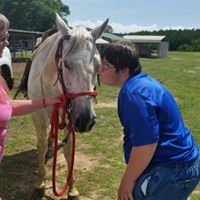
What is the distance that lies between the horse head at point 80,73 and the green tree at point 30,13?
60.7 m

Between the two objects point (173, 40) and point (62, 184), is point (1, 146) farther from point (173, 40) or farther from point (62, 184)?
point (173, 40)

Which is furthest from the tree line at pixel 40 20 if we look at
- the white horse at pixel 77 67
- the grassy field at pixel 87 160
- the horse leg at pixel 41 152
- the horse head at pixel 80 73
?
the horse head at pixel 80 73

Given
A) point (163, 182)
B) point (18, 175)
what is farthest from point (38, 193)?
point (163, 182)

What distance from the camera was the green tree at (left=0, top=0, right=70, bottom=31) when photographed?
63250mm

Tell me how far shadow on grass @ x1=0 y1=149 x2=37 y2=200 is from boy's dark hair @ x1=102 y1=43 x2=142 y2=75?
257cm

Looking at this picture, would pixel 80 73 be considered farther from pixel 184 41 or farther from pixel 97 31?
pixel 184 41

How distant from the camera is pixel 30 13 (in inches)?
2559

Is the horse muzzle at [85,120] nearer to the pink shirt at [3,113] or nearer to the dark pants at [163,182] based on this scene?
the pink shirt at [3,113]

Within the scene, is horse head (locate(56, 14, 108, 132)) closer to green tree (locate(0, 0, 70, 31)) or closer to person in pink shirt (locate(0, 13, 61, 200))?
person in pink shirt (locate(0, 13, 61, 200))

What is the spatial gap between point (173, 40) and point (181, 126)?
2446 inches

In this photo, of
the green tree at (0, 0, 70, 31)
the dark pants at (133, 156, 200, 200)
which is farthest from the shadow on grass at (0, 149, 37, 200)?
the green tree at (0, 0, 70, 31)

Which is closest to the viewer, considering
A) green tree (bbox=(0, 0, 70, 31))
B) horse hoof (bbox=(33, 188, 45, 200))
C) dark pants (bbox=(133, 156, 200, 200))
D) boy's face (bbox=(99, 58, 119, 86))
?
dark pants (bbox=(133, 156, 200, 200))

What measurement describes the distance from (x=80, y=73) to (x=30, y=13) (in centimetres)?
6471

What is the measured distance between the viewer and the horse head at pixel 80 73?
10.00 feet
